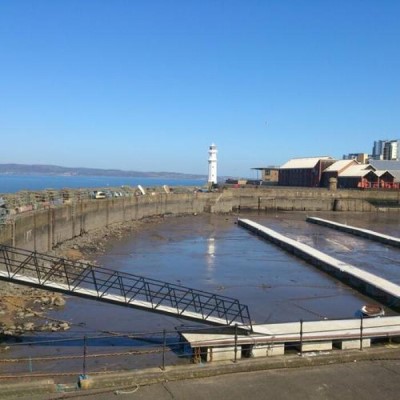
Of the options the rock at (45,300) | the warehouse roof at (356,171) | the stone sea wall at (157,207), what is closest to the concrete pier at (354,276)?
the rock at (45,300)

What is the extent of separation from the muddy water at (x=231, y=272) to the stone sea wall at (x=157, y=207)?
363 centimetres

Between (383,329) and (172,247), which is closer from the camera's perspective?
(383,329)

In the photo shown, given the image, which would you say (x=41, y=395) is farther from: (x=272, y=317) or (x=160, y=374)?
(x=272, y=317)

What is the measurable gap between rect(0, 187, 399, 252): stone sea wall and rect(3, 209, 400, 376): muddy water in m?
3.63

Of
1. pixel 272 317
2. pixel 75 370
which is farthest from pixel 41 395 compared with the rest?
pixel 272 317

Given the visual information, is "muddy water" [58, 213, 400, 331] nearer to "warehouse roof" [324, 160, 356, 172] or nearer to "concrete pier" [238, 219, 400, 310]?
"concrete pier" [238, 219, 400, 310]

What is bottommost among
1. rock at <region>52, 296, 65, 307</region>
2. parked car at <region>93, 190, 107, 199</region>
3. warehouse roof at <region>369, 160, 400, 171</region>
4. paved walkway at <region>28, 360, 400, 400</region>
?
rock at <region>52, 296, 65, 307</region>

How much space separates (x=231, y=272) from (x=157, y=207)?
34.8 m

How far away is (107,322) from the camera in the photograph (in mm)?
16484

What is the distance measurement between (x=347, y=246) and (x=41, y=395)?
106ft

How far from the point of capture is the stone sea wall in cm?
2690

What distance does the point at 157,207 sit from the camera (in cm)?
6034

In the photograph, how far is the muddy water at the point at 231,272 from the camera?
16578 millimetres

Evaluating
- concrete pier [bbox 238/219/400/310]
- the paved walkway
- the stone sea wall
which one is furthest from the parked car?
the paved walkway
